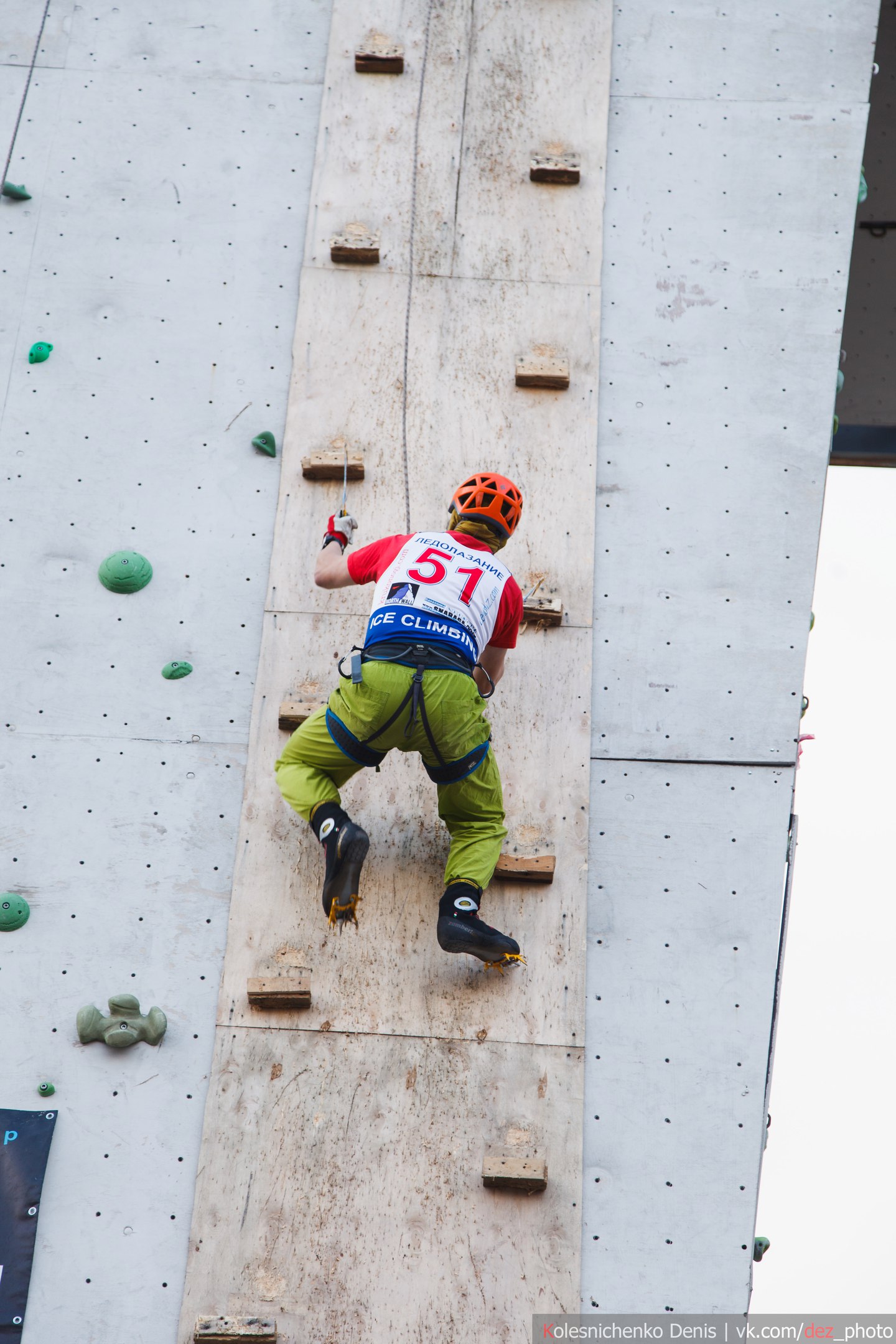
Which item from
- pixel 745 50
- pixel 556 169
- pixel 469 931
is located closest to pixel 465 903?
pixel 469 931

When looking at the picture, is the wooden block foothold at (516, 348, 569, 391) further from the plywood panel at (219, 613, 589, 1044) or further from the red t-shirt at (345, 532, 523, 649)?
the red t-shirt at (345, 532, 523, 649)

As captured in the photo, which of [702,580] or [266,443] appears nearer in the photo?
[702,580]

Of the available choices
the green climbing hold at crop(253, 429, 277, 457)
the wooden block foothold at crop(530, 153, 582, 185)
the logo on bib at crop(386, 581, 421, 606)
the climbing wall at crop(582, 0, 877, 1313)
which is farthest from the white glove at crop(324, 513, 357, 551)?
the wooden block foothold at crop(530, 153, 582, 185)

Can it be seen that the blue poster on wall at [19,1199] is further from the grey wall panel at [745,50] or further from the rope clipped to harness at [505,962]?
the grey wall panel at [745,50]

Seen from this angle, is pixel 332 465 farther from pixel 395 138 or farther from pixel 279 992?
pixel 279 992

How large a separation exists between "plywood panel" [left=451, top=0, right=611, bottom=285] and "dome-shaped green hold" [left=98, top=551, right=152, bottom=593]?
6.23 feet

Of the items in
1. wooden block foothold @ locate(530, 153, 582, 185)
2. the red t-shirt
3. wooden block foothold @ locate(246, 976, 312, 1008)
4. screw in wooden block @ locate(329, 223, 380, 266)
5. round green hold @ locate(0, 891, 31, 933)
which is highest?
wooden block foothold @ locate(530, 153, 582, 185)

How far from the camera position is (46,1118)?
16.1 ft

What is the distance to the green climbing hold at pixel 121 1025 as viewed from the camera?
4.97 meters

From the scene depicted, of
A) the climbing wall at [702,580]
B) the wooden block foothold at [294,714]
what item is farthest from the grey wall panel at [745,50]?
the wooden block foothold at [294,714]

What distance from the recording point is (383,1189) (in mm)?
4805

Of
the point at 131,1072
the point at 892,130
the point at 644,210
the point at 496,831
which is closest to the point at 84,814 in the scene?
the point at 131,1072

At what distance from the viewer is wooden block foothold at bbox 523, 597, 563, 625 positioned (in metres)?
5.63

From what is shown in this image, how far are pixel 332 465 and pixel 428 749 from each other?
5.04ft
